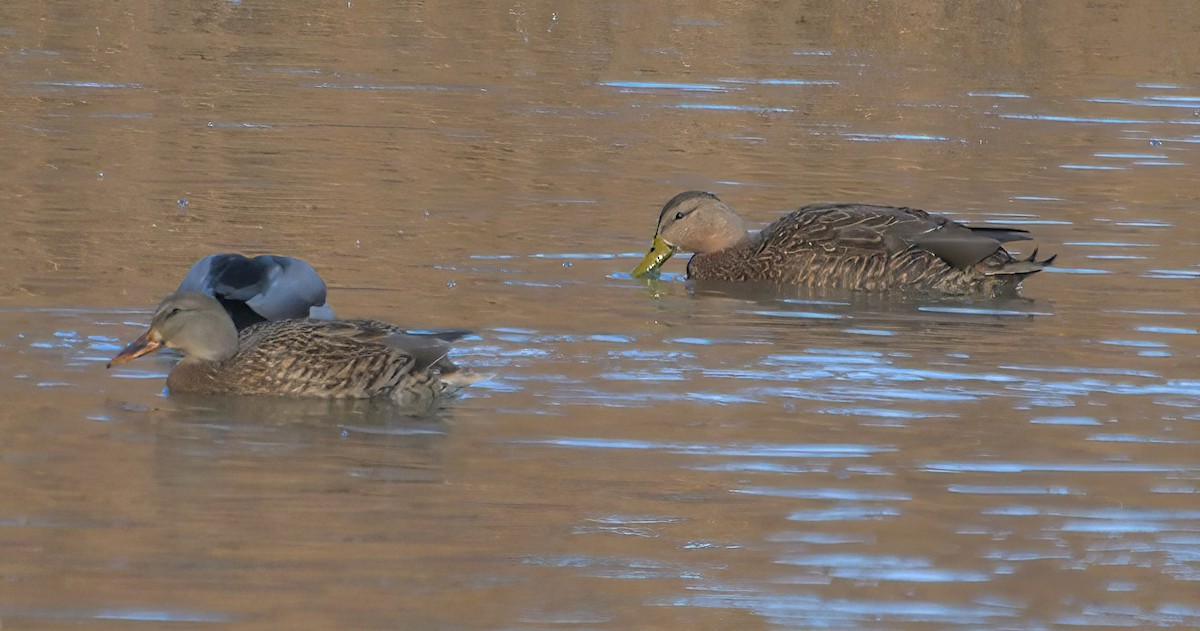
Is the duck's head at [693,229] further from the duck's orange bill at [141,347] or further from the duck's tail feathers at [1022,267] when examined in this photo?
the duck's orange bill at [141,347]

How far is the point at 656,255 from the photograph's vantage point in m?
12.8

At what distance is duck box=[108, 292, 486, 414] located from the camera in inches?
354

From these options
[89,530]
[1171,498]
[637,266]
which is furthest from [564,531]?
[637,266]

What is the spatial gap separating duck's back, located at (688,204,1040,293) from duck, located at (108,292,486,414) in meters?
3.91

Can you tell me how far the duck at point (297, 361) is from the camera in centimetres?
898

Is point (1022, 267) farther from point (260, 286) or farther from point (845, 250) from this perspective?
point (260, 286)

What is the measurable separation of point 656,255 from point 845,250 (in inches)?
44.0

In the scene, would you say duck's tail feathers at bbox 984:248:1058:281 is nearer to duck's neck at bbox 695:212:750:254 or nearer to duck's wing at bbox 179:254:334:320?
duck's neck at bbox 695:212:750:254

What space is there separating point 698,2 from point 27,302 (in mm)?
17899

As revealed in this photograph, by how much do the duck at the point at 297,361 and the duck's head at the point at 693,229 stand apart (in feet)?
12.4

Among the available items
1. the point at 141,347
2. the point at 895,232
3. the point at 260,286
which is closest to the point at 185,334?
the point at 141,347

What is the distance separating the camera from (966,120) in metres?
19.2

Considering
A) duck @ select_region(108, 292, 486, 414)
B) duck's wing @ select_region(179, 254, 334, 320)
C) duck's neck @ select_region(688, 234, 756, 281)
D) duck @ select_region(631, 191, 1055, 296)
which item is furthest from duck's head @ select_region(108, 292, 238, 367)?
duck's neck @ select_region(688, 234, 756, 281)

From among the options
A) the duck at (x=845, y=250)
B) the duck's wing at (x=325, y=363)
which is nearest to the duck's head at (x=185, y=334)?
the duck's wing at (x=325, y=363)
